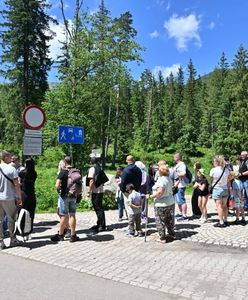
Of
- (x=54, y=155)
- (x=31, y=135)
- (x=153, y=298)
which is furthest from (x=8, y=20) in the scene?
(x=153, y=298)

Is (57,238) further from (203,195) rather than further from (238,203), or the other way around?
(238,203)

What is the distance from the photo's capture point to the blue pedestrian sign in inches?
472

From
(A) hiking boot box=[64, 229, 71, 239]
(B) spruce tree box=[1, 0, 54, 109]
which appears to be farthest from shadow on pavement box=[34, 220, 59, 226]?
(B) spruce tree box=[1, 0, 54, 109]

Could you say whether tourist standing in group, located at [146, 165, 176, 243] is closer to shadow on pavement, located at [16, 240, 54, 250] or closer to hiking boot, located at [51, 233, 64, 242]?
hiking boot, located at [51, 233, 64, 242]

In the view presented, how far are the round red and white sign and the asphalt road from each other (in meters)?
3.92

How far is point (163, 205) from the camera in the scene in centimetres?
817

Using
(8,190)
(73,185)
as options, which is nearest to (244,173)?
(73,185)

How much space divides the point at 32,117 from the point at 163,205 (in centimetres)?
402

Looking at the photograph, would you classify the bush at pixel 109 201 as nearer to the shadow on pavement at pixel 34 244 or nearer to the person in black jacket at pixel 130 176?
the person in black jacket at pixel 130 176

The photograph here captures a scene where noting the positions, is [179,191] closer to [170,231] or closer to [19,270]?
[170,231]

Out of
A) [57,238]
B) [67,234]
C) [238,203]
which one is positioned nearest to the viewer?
[57,238]

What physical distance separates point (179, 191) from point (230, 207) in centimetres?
248

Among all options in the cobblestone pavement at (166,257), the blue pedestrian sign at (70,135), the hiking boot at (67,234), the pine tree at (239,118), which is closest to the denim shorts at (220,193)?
the cobblestone pavement at (166,257)

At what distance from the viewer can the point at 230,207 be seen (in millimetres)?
12039
